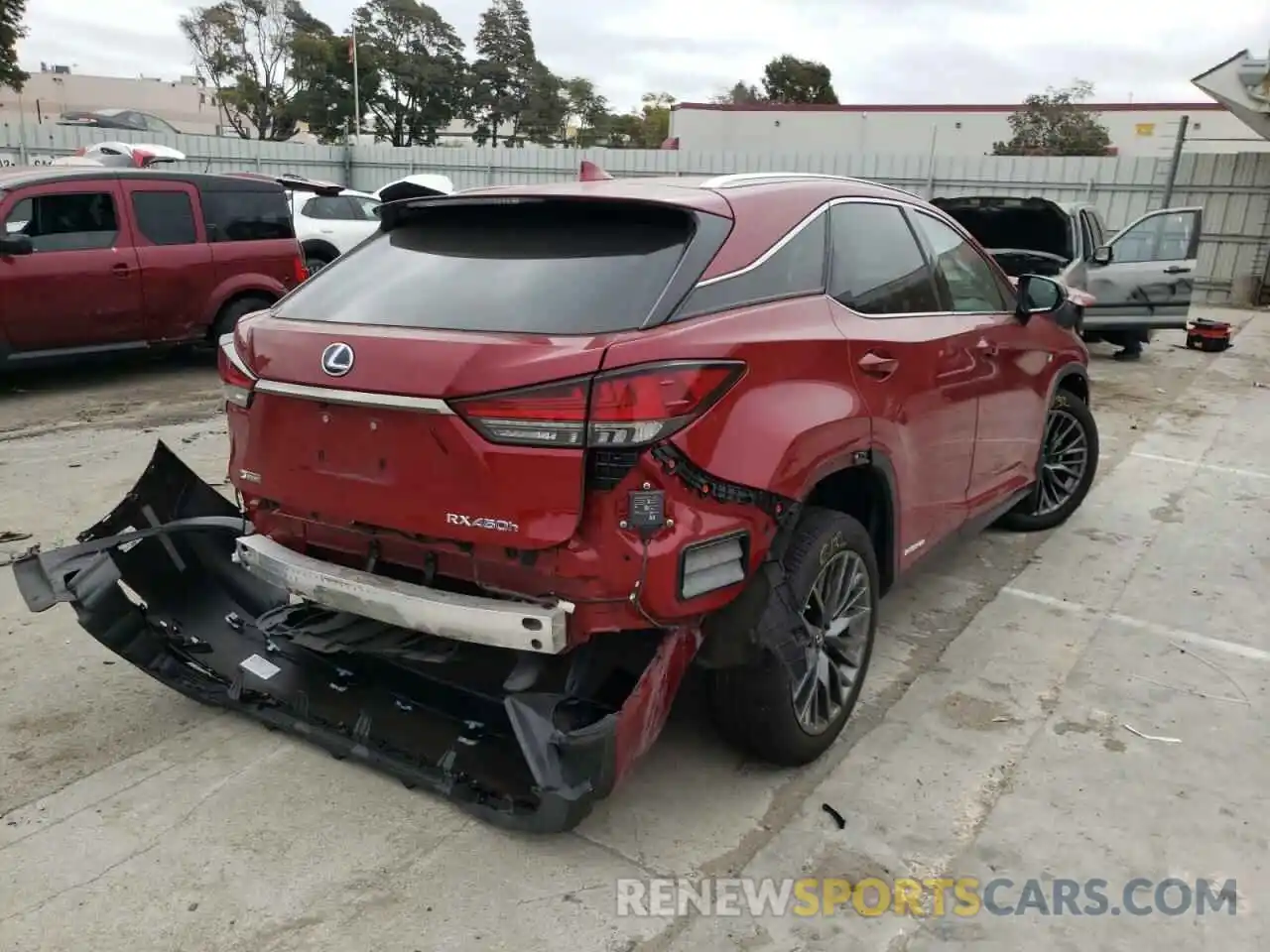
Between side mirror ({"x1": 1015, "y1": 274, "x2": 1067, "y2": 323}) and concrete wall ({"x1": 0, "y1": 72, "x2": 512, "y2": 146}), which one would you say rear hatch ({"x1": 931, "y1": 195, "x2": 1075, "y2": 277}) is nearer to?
side mirror ({"x1": 1015, "y1": 274, "x2": 1067, "y2": 323})

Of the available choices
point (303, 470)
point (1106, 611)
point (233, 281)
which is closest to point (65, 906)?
point (303, 470)

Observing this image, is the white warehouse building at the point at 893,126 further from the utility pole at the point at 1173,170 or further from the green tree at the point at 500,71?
the utility pole at the point at 1173,170

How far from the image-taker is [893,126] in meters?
46.0

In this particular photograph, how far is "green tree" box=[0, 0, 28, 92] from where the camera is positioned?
32875 mm

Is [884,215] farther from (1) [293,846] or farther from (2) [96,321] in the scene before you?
(2) [96,321]

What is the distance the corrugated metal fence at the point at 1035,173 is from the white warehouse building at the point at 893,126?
23.9 meters

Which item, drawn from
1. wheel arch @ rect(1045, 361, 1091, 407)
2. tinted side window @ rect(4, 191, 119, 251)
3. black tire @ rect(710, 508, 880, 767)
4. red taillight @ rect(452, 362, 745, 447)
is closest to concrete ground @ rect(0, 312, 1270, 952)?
black tire @ rect(710, 508, 880, 767)

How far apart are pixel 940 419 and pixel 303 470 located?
7.50ft

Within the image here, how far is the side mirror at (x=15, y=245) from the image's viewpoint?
298 inches

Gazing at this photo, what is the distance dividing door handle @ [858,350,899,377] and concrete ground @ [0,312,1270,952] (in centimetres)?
121

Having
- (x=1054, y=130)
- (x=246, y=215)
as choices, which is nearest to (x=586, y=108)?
(x=1054, y=130)

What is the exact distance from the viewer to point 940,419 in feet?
12.2

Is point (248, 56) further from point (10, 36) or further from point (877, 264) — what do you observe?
point (877, 264)

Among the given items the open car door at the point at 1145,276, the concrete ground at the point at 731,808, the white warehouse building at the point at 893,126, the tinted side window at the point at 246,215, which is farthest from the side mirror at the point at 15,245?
the white warehouse building at the point at 893,126
